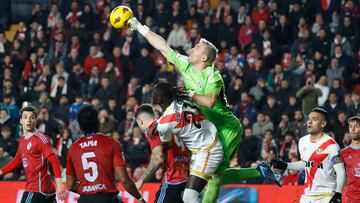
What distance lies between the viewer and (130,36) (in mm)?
24391

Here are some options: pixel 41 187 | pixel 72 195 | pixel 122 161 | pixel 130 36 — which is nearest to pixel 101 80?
pixel 130 36

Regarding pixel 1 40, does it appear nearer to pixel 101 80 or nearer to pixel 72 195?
pixel 101 80

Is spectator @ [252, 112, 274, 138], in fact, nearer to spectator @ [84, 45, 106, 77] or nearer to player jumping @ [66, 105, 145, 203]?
spectator @ [84, 45, 106, 77]

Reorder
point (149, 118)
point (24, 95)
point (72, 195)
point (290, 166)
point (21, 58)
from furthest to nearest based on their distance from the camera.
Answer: point (21, 58) → point (24, 95) → point (72, 195) → point (290, 166) → point (149, 118)

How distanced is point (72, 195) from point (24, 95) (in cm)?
694

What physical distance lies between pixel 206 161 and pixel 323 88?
34.4ft

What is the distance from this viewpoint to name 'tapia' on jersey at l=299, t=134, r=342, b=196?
1255 centimetres

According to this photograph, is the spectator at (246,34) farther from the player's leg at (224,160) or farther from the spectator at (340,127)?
the player's leg at (224,160)

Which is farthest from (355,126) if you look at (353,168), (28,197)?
(28,197)

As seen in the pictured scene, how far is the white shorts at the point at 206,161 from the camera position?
37.8 feet

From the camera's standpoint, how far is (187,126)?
11.4m

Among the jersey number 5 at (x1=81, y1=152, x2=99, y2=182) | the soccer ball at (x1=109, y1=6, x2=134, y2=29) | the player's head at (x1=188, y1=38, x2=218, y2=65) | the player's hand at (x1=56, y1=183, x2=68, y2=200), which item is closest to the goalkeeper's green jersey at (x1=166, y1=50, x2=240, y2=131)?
the player's head at (x1=188, y1=38, x2=218, y2=65)

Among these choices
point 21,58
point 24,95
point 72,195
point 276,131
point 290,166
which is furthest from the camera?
point 21,58

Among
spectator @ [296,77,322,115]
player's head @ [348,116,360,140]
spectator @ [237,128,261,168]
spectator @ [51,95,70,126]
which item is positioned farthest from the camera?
spectator @ [51,95,70,126]
